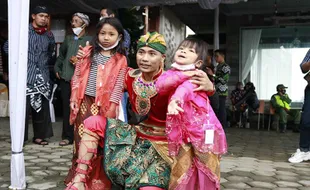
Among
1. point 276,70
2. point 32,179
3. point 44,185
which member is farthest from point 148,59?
point 276,70

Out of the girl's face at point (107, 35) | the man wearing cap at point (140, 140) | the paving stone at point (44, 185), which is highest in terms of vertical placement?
the girl's face at point (107, 35)

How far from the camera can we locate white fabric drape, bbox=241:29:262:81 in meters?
10.9

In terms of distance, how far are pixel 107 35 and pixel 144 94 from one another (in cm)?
61

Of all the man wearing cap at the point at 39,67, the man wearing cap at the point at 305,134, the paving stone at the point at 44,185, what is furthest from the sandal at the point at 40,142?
the man wearing cap at the point at 305,134

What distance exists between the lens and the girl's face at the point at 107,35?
277cm

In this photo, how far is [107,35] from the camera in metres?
2.78

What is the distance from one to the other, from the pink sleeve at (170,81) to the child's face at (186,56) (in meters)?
0.07

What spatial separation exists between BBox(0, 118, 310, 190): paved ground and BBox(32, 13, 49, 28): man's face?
5.01 ft

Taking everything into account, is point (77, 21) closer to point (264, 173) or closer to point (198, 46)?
point (198, 46)

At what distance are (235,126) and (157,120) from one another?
726cm

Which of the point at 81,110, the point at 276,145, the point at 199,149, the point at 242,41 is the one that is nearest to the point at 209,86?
the point at 199,149

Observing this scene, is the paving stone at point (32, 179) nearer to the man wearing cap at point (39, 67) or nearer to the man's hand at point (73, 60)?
the man's hand at point (73, 60)

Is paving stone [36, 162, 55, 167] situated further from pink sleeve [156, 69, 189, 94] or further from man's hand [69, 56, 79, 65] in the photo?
pink sleeve [156, 69, 189, 94]

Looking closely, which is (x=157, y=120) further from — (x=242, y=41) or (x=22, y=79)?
(x=242, y=41)
